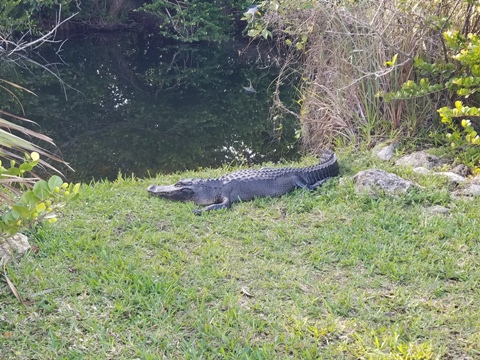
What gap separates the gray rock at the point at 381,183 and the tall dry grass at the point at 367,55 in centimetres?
108

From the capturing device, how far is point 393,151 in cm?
484

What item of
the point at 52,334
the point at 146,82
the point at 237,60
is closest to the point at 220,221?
the point at 52,334

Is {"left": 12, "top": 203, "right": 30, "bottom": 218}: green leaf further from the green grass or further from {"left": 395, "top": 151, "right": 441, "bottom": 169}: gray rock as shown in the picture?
{"left": 395, "top": 151, "right": 441, "bottom": 169}: gray rock

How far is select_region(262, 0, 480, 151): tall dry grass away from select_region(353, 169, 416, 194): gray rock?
108cm

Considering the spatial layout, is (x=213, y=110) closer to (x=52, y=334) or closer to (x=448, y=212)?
(x=448, y=212)

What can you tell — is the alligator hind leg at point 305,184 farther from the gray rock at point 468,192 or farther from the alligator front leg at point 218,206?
the gray rock at point 468,192

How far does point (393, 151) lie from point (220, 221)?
85.0 inches

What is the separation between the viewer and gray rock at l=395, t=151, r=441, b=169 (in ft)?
14.4

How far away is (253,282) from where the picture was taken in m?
2.73

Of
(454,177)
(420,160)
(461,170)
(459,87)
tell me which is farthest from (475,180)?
(459,87)

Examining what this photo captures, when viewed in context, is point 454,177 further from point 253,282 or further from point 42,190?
point 42,190

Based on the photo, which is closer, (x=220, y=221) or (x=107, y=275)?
(x=107, y=275)

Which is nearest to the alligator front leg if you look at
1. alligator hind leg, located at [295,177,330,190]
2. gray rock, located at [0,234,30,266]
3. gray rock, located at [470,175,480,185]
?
alligator hind leg, located at [295,177,330,190]

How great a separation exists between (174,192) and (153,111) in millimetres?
5023
